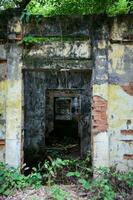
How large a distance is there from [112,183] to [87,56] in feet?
7.35

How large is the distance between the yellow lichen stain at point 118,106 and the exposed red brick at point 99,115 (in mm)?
93

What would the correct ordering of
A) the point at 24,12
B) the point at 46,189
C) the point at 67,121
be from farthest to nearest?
the point at 67,121, the point at 24,12, the point at 46,189

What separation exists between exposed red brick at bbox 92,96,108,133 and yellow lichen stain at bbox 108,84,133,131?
0.09 meters

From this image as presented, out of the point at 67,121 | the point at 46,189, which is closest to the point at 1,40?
the point at 46,189

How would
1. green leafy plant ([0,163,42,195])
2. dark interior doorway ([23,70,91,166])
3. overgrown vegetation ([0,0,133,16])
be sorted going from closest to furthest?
green leafy plant ([0,163,42,195])
overgrown vegetation ([0,0,133,16])
dark interior doorway ([23,70,91,166])

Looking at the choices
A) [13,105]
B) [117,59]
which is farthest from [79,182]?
[117,59]

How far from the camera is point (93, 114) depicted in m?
7.03

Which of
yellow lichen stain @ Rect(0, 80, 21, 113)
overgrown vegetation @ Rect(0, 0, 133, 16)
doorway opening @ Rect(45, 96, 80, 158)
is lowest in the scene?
doorway opening @ Rect(45, 96, 80, 158)

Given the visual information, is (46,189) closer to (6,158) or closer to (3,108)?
(6,158)

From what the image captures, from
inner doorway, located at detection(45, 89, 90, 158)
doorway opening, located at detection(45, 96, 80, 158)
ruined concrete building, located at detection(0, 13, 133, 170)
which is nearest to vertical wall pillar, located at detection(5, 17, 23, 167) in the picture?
ruined concrete building, located at detection(0, 13, 133, 170)

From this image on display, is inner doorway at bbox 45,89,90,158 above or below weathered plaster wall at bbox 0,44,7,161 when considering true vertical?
below

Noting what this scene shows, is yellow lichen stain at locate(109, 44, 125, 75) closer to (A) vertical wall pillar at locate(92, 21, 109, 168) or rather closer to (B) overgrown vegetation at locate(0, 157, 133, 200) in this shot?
(A) vertical wall pillar at locate(92, 21, 109, 168)

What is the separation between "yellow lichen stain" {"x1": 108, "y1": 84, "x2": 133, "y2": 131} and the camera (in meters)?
7.01

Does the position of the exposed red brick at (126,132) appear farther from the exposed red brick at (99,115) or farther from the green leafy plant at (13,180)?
the green leafy plant at (13,180)
